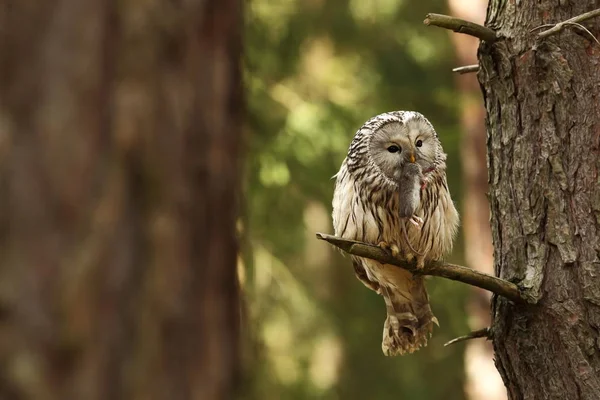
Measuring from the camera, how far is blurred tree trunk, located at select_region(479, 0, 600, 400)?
12.0 ft

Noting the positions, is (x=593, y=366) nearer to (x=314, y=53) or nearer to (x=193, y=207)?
(x=193, y=207)

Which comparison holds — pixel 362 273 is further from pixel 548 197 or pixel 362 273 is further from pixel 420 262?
pixel 548 197

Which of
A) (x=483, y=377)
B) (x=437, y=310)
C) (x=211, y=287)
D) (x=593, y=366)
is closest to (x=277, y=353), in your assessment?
(x=437, y=310)

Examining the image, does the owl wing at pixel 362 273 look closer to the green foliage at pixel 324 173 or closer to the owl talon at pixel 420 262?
the owl talon at pixel 420 262

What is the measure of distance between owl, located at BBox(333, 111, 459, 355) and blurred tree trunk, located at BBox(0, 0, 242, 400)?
10.6 feet

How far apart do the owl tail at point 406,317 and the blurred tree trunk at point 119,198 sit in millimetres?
3512

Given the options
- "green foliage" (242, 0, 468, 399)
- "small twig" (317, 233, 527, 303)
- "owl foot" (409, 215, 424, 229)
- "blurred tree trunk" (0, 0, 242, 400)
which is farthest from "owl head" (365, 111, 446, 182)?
"blurred tree trunk" (0, 0, 242, 400)

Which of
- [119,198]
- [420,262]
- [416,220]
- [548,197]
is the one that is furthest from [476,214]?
[119,198]

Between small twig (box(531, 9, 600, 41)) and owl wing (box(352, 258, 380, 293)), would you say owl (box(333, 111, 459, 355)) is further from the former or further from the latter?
small twig (box(531, 9, 600, 41))

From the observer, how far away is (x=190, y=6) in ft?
5.32

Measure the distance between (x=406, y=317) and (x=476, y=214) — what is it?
3828mm

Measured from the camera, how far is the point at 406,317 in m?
5.14

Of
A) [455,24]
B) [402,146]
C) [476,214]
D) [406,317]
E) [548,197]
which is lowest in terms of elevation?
[406,317]

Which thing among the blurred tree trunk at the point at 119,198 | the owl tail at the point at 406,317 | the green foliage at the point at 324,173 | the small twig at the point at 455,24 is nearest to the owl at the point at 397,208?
the owl tail at the point at 406,317
